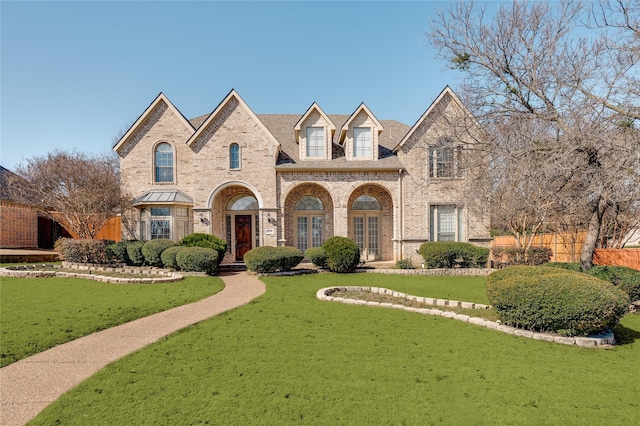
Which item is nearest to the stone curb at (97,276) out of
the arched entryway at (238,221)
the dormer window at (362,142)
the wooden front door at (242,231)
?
the arched entryway at (238,221)

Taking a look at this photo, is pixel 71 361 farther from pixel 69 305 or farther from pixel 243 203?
pixel 243 203

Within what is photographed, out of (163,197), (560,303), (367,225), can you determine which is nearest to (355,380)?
(560,303)

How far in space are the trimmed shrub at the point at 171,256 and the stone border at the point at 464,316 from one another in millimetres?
7848

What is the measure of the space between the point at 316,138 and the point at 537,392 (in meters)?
17.1

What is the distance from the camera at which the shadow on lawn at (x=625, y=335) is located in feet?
23.8

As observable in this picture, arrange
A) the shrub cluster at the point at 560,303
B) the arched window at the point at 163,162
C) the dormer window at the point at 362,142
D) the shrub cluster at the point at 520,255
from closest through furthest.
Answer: the shrub cluster at the point at 560,303 → the shrub cluster at the point at 520,255 → the dormer window at the point at 362,142 → the arched window at the point at 163,162

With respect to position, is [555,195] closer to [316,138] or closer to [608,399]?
[608,399]

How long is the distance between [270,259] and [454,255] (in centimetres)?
959

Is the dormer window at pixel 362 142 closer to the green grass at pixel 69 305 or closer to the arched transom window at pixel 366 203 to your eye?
the arched transom window at pixel 366 203

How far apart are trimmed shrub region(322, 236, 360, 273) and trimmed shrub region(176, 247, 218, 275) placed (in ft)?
17.8

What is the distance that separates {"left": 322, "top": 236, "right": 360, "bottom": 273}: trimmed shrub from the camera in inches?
639

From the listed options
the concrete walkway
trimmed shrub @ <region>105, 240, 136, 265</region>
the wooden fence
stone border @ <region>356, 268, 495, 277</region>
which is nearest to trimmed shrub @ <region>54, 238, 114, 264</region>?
trimmed shrub @ <region>105, 240, 136, 265</region>

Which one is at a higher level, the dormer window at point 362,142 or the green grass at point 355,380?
the dormer window at point 362,142

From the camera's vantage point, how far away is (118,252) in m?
17.4
